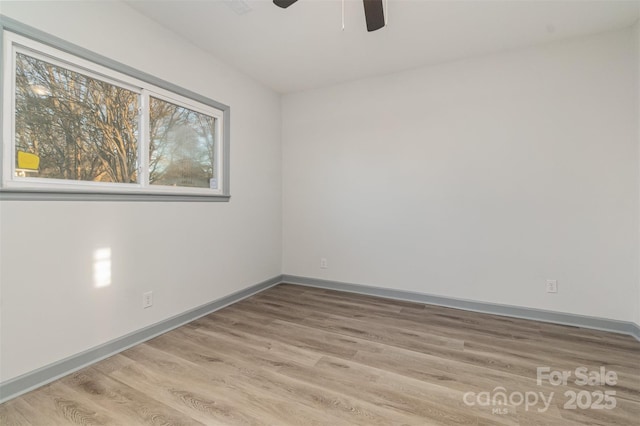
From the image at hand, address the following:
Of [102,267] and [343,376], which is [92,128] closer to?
[102,267]

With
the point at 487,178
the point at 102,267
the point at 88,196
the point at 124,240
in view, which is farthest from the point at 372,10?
the point at 102,267

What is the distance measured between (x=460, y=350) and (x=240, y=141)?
9.89 ft

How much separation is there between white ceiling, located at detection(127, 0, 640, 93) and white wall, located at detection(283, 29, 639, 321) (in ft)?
0.81

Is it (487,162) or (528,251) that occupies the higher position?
(487,162)

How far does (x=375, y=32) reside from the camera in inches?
97.8

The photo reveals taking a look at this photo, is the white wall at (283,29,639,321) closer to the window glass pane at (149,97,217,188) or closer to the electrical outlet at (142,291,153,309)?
the window glass pane at (149,97,217,188)

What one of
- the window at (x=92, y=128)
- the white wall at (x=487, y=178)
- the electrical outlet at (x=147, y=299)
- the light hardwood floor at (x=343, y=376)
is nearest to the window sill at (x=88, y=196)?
the window at (x=92, y=128)

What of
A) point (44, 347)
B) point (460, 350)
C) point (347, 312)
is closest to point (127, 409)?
point (44, 347)

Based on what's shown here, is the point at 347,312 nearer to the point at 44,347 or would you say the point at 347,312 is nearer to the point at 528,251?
the point at 528,251

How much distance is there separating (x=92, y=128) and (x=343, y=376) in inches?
98.9

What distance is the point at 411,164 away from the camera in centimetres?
319

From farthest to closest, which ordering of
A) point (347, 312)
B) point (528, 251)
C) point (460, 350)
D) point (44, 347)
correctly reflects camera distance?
point (347, 312) → point (528, 251) → point (460, 350) → point (44, 347)

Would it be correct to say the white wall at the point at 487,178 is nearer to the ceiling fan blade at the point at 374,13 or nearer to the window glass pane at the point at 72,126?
the ceiling fan blade at the point at 374,13

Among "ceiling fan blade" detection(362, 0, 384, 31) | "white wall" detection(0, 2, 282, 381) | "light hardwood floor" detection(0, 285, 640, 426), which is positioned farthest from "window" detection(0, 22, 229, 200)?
"ceiling fan blade" detection(362, 0, 384, 31)
